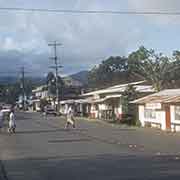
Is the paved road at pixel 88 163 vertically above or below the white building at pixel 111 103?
below

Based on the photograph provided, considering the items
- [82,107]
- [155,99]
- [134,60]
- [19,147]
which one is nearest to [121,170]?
[19,147]

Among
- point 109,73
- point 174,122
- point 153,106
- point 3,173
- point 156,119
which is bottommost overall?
point 3,173

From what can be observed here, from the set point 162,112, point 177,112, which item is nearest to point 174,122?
point 177,112

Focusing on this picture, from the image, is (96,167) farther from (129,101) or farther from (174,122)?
(129,101)

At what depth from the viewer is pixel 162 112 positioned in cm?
4528

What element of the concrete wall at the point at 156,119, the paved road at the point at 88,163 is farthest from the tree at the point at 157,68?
the paved road at the point at 88,163

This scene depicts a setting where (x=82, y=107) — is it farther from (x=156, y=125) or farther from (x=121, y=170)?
(x=121, y=170)

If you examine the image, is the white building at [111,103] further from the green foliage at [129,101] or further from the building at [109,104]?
the green foliage at [129,101]

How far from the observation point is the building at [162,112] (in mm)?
41750

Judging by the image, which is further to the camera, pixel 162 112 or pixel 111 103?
pixel 111 103

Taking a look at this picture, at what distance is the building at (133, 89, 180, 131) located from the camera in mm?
41750

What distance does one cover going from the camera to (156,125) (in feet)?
156

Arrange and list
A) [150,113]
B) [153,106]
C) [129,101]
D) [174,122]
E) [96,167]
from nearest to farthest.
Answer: [96,167] → [174,122] → [153,106] → [150,113] → [129,101]

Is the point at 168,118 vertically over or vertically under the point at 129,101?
under
